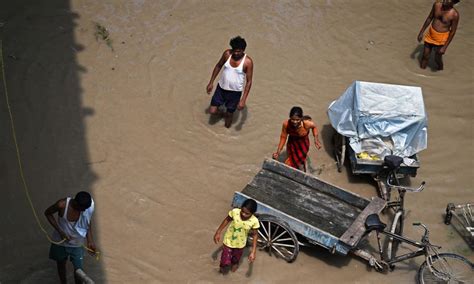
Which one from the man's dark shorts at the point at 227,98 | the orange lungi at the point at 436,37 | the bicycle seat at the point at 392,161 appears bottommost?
the bicycle seat at the point at 392,161

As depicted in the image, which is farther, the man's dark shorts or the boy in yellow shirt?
the man's dark shorts

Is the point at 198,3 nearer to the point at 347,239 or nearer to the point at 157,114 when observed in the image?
the point at 157,114

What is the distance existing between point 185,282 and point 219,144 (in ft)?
7.57

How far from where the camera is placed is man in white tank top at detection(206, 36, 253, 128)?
26.8ft

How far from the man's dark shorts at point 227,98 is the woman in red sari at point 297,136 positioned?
103cm

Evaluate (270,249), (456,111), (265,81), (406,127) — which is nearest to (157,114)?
(265,81)

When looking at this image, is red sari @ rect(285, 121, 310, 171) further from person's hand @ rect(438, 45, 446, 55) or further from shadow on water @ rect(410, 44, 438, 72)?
shadow on water @ rect(410, 44, 438, 72)

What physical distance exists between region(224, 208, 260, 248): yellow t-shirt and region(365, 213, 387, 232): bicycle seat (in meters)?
1.14

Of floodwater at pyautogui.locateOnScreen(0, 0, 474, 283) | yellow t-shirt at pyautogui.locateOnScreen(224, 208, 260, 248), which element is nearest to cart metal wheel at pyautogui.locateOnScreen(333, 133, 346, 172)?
floodwater at pyautogui.locateOnScreen(0, 0, 474, 283)

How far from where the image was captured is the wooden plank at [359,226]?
6812mm

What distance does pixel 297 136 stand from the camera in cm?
766

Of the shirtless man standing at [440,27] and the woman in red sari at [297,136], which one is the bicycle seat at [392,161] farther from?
the shirtless man standing at [440,27]

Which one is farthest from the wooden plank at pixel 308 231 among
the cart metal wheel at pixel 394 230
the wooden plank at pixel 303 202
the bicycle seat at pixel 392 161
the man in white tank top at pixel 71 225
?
the man in white tank top at pixel 71 225

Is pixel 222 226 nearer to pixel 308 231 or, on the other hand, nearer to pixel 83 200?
pixel 308 231
